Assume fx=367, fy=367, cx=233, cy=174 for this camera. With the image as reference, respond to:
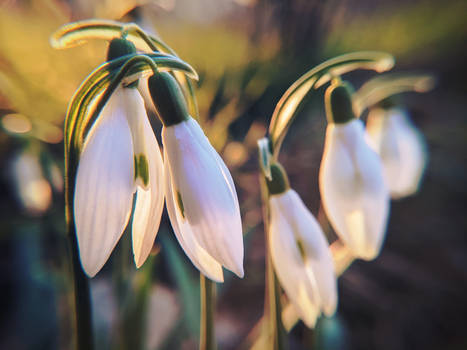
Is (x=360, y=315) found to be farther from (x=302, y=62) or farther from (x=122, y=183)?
(x=302, y=62)

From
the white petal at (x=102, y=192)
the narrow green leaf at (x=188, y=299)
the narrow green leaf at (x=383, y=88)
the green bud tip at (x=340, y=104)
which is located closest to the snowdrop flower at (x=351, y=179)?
the green bud tip at (x=340, y=104)

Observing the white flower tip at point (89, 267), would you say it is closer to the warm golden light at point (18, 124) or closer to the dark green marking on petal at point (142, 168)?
the dark green marking on petal at point (142, 168)

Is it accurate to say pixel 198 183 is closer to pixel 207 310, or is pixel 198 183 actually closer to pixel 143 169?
pixel 143 169

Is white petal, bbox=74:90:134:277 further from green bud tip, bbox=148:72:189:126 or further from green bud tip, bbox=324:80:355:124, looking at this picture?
green bud tip, bbox=324:80:355:124

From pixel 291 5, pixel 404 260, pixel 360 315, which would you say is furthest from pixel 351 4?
pixel 360 315

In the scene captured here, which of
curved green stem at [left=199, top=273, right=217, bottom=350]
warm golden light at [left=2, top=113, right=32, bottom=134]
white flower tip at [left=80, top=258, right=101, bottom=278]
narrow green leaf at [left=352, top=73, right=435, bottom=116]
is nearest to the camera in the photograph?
white flower tip at [left=80, top=258, right=101, bottom=278]

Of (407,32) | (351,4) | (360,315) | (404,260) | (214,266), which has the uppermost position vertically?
(351,4)

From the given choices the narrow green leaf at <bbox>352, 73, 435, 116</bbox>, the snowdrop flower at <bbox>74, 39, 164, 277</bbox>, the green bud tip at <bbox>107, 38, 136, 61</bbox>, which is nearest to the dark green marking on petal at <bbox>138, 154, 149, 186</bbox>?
the snowdrop flower at <bbox>74, 39, 164, 277</bbox>
